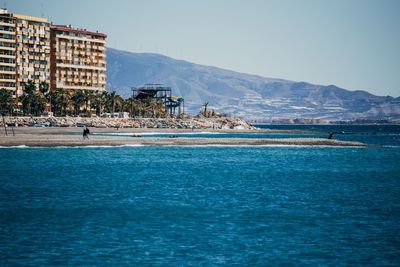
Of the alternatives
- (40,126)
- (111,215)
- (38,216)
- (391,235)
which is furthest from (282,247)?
(40,126)

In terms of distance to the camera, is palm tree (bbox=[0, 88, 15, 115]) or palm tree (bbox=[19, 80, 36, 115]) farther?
palm tree (bbox=[19, 80, 36, 115])

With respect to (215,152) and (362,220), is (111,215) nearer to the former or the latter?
(362,220)

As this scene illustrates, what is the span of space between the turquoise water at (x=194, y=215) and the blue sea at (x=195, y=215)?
0.18 feet

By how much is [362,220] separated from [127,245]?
14514mm

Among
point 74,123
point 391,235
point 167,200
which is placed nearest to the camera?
point 391,235

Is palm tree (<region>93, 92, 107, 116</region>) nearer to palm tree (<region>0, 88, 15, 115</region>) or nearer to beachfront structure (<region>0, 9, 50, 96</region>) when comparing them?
beachfront structure (<region>0, 9, 50, 96</region>)

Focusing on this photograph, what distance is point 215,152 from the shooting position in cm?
9688

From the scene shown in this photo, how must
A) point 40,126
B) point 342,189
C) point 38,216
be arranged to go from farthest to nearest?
point 40,126, point 342,189, point 38,216

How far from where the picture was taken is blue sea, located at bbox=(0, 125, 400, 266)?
26875 millimetres

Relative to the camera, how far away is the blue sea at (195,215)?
26875 mm

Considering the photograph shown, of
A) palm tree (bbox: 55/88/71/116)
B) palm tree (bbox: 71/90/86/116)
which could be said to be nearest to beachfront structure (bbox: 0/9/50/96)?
palm tree (bbox: 55/88/71/116)

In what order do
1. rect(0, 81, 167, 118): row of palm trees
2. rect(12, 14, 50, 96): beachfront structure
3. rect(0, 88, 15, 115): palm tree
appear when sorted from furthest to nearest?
rect(12, 14, 50, 96): beachfront structure < rect(0, 81, 167, 118): row of palm trees < rect(0, 88, 15, 115): palm tree

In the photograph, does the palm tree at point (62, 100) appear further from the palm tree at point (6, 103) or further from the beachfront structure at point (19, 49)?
the palm tree at point (6, 103)

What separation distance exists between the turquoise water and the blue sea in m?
0.06
